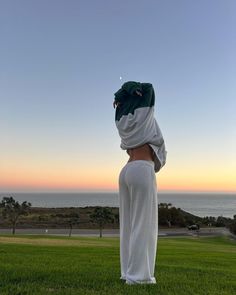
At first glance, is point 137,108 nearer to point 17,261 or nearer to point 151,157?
point 151,157

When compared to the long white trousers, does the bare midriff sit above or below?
above

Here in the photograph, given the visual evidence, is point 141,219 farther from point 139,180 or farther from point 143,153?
point 143,153

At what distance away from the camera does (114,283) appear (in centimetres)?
777

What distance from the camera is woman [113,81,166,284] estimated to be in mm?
7621

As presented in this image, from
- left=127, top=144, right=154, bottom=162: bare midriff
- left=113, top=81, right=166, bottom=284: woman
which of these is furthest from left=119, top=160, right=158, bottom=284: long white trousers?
left=127, top=144, right=154, bottom=162: bare midriff

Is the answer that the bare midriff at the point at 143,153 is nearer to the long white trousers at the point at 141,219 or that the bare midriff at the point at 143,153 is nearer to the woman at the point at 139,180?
the woman at the point at 139,180

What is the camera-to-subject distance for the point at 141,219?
764cm

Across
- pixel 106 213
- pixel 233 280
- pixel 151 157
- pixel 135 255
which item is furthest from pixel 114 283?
pixel 106 213

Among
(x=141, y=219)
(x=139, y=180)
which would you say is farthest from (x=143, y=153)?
(x=141, y=219)

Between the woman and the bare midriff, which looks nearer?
the woman

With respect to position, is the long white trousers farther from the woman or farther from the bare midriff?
the bare midriff

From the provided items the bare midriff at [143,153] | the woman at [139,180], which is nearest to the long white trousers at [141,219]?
the woman at [139,180]

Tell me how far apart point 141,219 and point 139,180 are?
639 millimetres

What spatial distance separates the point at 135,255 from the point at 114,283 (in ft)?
2.07
